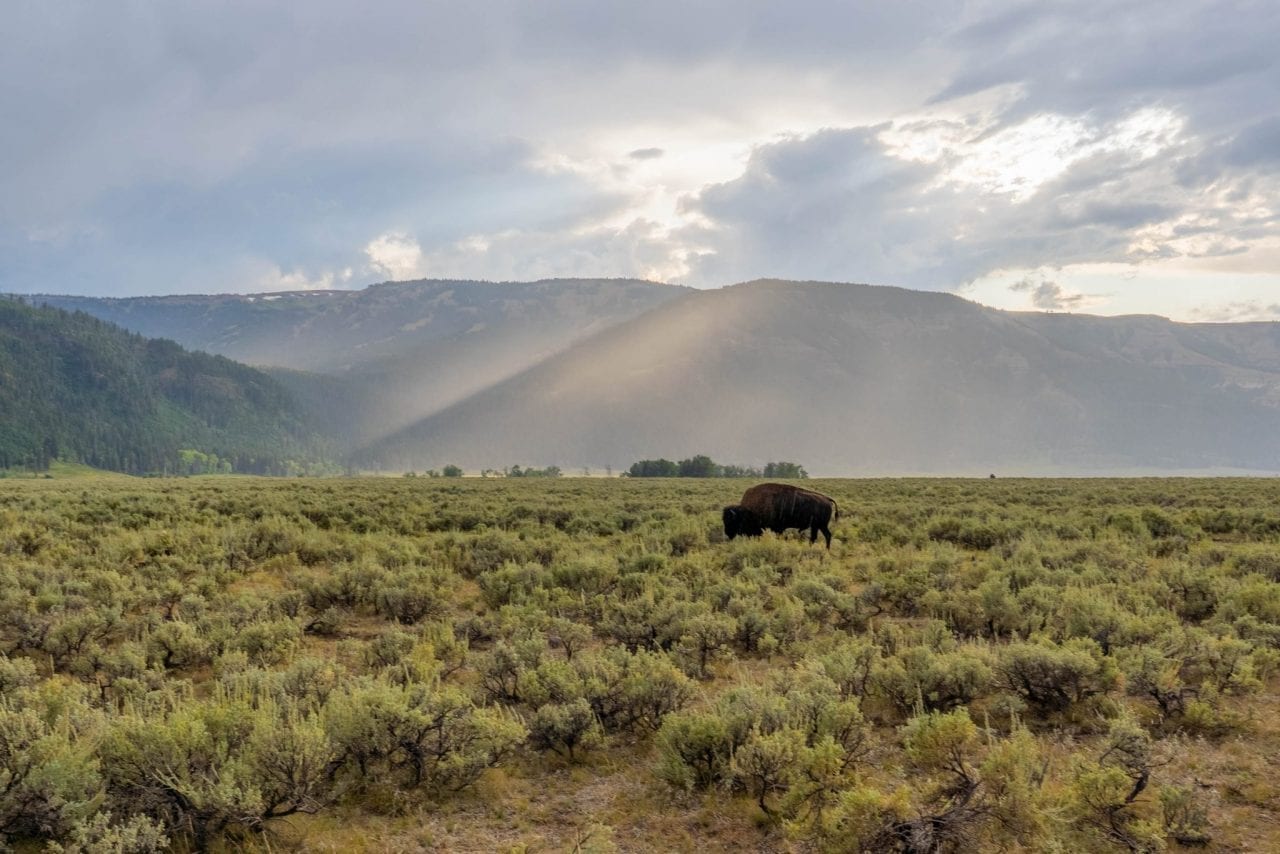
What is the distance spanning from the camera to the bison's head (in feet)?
56.4

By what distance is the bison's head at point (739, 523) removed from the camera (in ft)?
56.4

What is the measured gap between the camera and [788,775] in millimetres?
4641

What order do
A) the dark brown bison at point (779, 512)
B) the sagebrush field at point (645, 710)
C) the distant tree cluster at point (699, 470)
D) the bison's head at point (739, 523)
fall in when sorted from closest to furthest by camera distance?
the sagebrush field at point (645, 710) → the dark brown bison at point (779, 512) → the bison's head at point (739, 523) → the distant tree cluster at point (699, 470)

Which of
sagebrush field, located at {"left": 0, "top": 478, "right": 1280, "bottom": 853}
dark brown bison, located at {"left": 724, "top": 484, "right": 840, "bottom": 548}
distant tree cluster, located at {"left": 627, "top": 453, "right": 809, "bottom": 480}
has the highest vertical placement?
dark brown bison, located at {"left": 724, "top": 484, "right": 840, "bottom": 548}

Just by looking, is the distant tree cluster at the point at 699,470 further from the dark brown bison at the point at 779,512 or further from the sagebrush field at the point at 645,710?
the sagebrush field at the point at 645,710

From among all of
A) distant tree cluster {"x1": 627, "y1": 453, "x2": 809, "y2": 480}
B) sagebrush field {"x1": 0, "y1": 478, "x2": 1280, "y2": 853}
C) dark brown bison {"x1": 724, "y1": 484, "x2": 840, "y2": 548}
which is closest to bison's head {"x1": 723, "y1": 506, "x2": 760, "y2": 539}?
dark brown bison {"x1": 724, "y1": 484, "x2": 840, "y2": 548}

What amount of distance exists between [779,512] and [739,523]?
111 centimetres

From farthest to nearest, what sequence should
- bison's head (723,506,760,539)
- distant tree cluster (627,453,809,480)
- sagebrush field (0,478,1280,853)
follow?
1. distant tree cluster (627,453,809,480)
2. bison's head (723,506,760,539)
3. sagebrush field (0,478,1280,853)

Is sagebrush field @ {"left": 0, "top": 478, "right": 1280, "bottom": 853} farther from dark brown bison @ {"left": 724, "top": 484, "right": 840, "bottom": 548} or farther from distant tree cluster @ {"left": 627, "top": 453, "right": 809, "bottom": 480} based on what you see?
distant tree cluster @ {"left": 627, "top": 453, "right": 809, "bottom": 480}

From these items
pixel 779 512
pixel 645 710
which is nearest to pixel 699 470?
pixel 779 512

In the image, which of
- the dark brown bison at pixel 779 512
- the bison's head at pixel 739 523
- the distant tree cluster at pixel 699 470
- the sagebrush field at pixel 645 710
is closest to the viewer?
the sagebrush field at pixel 645 710

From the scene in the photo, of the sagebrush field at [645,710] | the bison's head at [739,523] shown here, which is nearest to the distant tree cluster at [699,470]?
the bison's head at [739,523]

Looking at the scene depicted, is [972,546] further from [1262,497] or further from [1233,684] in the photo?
[1262,497]

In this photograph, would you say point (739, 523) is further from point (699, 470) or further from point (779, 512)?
point (699, 470)
